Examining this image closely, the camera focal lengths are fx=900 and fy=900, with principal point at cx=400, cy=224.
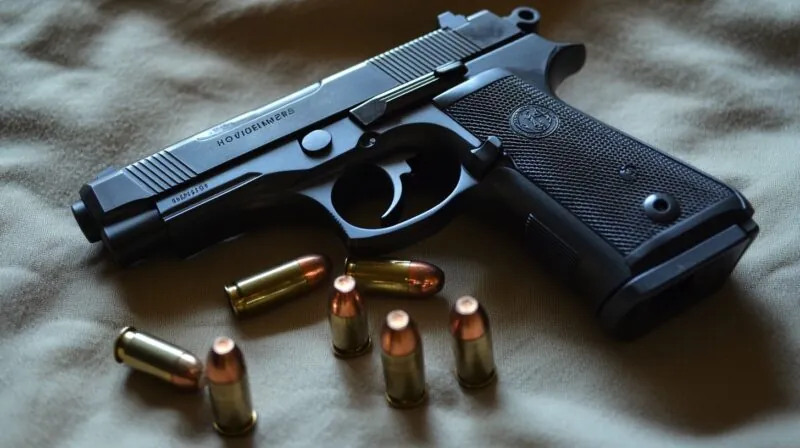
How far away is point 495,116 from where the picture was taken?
217 centimetres

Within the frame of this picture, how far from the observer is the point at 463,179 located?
2.16 meters

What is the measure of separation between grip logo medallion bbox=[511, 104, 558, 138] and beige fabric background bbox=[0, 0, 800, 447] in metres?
0.30

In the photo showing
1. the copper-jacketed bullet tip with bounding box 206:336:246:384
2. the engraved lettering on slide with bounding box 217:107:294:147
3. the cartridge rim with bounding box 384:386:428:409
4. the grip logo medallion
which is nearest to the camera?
the copper-jacketed bullet tip with bounding box 206:336:246:384

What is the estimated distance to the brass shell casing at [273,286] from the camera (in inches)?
84.1

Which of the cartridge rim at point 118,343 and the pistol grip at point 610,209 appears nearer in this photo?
the pistol grip at point 610,209

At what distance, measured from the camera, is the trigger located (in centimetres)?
218

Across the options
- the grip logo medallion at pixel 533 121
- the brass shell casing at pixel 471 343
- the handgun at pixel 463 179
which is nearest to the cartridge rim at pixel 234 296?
the handgun at pixel 463 179

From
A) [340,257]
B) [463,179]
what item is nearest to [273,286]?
[340,257]

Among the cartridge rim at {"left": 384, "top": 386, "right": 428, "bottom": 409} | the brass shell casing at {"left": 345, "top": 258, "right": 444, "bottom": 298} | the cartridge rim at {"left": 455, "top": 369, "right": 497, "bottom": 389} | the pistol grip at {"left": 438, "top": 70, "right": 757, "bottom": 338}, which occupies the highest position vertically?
the pistol grip at {"left": 438, "top": 70, "right": 757, "bottom": 338}

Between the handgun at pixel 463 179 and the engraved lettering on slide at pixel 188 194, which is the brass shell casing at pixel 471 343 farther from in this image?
the engraved lettering on slide at pixel 188 194

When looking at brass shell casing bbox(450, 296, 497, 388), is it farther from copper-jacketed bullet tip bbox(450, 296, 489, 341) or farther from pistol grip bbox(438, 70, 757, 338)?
pistol grip bbox(438, 70, 757, 338)

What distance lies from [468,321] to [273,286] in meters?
0.51

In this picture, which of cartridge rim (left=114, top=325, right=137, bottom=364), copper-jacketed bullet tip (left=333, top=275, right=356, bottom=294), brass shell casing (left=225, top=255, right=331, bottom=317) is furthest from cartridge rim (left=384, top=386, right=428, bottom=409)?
cartridge rim (left=114, top=325, right=137, bottom=364)

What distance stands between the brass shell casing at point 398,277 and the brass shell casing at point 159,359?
0.43m
